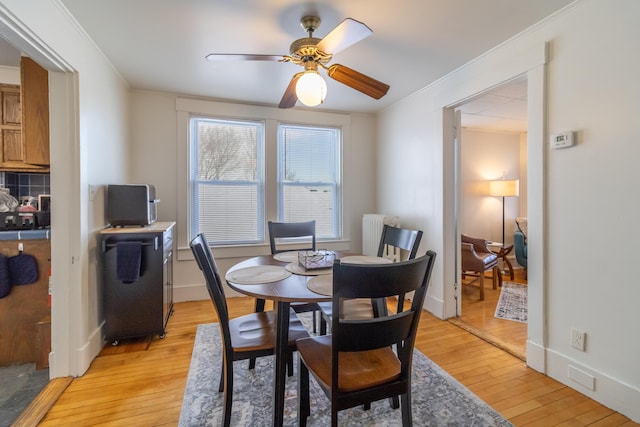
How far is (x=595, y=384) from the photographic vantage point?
173 centimetres

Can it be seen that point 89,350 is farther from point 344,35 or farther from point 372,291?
point 344,35

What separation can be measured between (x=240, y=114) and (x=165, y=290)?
6.91ft

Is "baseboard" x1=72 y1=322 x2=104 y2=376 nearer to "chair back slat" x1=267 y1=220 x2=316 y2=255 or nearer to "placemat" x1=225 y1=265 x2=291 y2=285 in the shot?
"placemat" x1=225 y1=265 x2=291 y2=285

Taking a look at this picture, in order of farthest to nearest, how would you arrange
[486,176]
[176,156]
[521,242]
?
[486,176] < [521,242] < [176,156]

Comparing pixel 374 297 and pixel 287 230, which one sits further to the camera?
pixel 287 230

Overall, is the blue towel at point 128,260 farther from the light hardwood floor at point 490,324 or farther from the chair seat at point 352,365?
the light hardwood floor at point 490,324

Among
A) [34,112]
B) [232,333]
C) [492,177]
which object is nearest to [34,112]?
[34,112]

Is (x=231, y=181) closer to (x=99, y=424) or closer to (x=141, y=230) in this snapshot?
(x=141, y=230)

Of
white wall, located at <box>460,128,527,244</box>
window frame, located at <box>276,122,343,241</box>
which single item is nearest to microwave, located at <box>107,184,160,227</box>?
window frame, located at <box>276,122,343,241</box>

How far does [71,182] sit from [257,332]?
1586 millimetres

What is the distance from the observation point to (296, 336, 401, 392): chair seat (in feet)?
3.98

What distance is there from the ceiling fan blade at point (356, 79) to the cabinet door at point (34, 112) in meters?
2.03

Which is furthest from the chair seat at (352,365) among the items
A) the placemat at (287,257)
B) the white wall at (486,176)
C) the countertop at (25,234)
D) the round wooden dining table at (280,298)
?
the white wall at (486,176)

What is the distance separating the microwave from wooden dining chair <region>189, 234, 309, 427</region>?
1.20m
